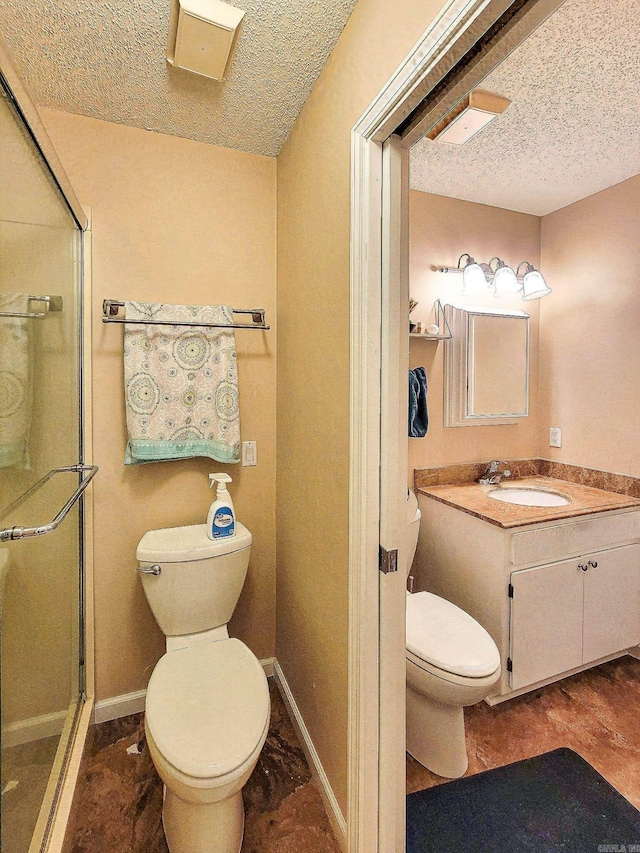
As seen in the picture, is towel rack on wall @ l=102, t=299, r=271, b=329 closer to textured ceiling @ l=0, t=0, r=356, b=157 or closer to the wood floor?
textured ceiling @ l=0, t=0, r=356, b=157

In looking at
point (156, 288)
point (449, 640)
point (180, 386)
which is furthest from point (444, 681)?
point (156, 288)

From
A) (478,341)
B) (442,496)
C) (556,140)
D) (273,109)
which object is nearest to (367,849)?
(442,496)

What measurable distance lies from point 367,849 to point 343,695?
357 millimetres

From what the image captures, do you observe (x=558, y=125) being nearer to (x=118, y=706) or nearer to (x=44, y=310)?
(x=44, y=310)

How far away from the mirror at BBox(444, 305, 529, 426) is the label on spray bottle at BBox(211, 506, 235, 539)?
1.27 metres

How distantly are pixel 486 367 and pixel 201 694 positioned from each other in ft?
6.61

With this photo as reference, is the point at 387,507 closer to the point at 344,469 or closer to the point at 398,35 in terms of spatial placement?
the point at 344,469

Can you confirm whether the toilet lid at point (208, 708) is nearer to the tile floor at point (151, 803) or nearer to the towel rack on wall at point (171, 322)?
the tile floor at point (151, 803)

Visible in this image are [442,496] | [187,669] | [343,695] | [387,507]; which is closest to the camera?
[387,507]

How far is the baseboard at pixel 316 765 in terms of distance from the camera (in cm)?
122

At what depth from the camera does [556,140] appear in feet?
5.65

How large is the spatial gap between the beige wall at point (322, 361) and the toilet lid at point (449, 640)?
0.38 meters

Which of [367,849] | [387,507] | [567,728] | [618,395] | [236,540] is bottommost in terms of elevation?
[567,728]

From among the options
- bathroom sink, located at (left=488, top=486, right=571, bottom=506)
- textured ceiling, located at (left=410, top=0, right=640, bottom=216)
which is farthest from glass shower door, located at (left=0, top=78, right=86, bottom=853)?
bathroom sink, located at (left=488, top=486, right=571, bottom=506)
